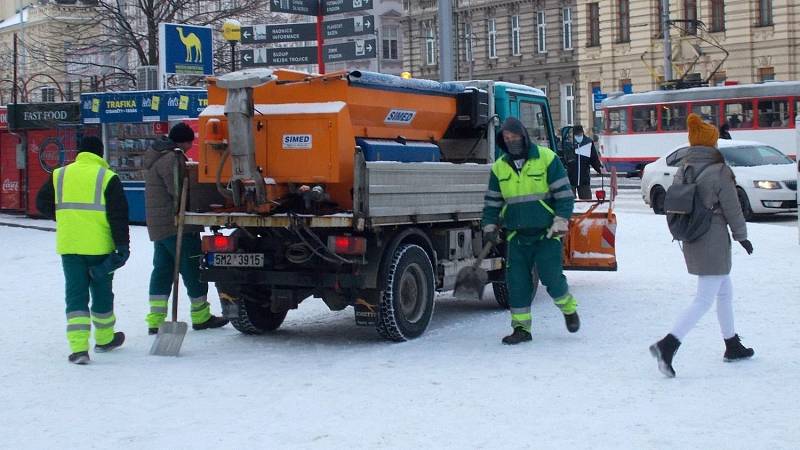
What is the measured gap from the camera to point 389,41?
241ft

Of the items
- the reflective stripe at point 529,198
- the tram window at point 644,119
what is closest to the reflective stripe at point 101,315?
the reflective stripe at point 529,198

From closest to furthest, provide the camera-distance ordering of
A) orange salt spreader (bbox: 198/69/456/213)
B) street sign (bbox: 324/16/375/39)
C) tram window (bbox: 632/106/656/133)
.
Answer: orange salt spreader (bbox: 198/69/456/213) → street sign (bbox: 324/16/375/39) → tram window (bbox: 632/106/656/133)

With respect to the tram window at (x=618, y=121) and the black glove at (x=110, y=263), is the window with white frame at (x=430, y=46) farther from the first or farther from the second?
the black glove at (x=110, y=263)

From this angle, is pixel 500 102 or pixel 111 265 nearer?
pixel 111 265

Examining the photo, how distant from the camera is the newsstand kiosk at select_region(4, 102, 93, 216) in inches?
1045

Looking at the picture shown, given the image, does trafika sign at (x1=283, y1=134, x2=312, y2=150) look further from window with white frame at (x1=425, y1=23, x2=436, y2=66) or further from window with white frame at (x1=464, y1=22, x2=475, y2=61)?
window with white frame at (x1=425, y1=23, x2=436, y2=66)

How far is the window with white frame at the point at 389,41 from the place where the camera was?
73.0 meters

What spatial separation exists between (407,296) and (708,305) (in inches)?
111

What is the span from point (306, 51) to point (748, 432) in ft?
56.7

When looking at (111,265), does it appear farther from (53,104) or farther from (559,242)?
(53,104)

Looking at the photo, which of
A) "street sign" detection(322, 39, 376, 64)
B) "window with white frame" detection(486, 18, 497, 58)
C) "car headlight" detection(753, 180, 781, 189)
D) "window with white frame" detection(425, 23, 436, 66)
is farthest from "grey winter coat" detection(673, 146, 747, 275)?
"window with white frame" detection(425, 23, 436, 66)

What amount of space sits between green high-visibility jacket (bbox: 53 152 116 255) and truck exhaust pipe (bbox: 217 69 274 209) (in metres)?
1.01

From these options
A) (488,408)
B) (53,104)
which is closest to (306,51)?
(53,104)

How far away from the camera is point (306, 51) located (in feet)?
76.1
